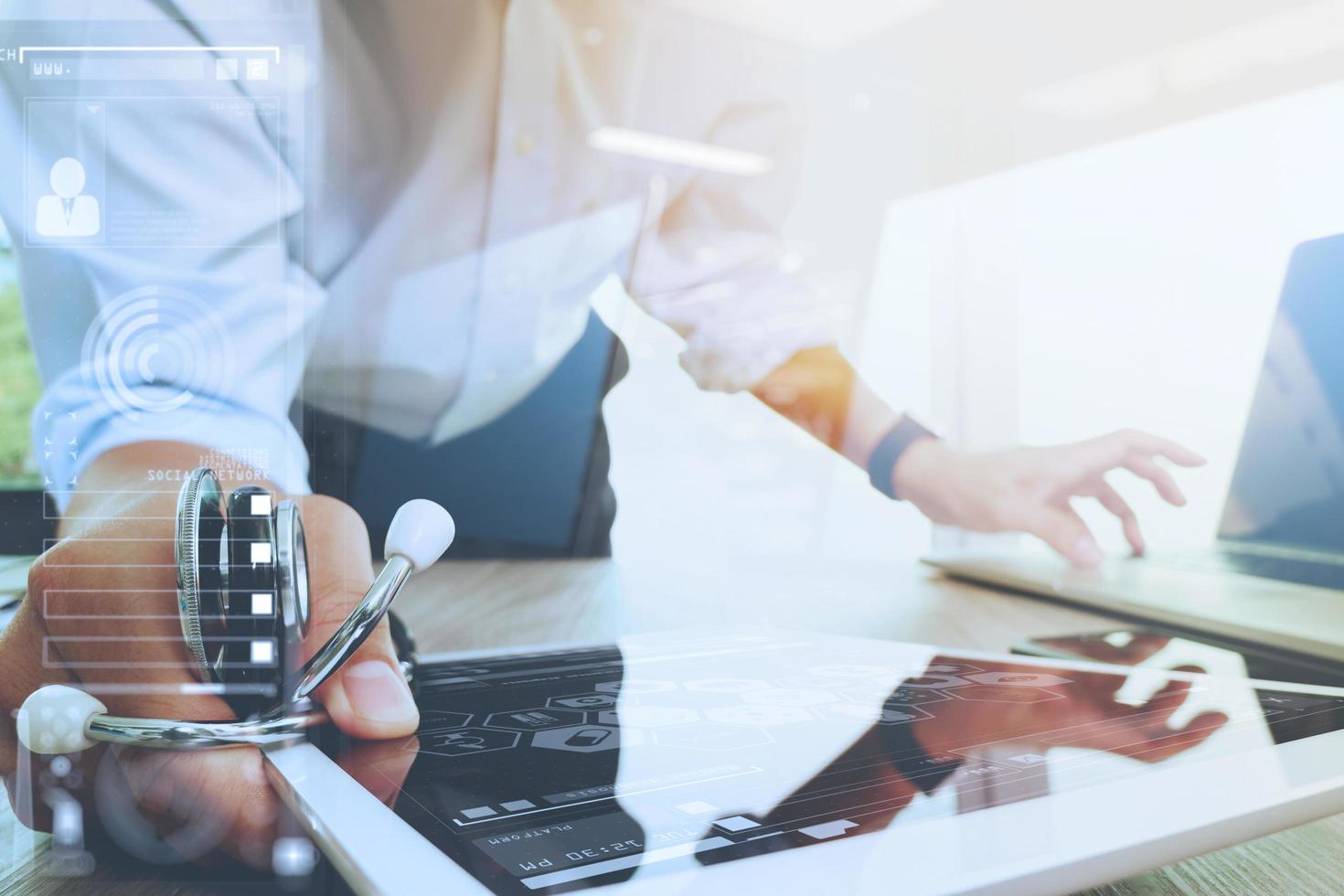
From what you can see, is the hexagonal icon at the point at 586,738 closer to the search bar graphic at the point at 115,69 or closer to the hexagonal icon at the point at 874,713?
the hexagonal icon at the point at 874,713

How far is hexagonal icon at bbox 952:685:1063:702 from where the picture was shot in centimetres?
34

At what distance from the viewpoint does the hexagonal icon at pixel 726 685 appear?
0.36 m

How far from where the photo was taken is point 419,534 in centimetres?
27

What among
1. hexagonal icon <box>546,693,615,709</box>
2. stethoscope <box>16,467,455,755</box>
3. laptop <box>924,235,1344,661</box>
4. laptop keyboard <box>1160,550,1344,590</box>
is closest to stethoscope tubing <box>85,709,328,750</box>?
stethoscope <box>16,467,455,755</box>

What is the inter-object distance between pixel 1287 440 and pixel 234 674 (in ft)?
2.73

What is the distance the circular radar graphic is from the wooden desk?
32 cm

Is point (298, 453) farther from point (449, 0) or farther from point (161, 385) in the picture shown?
point (449, 0)

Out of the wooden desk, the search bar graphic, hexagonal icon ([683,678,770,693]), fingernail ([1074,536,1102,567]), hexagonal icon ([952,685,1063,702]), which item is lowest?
the wooden desk

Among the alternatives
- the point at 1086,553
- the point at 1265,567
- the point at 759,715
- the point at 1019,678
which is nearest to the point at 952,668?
the point at 1019,678

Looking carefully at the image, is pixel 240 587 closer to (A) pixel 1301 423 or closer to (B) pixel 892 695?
(B) pixel 892 695

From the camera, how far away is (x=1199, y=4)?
1.05 meters

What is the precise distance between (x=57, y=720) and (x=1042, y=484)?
0.69m

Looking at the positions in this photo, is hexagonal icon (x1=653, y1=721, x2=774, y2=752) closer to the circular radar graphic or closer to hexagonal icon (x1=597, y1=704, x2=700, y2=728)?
hexagonal icon (x1=597, y1=704, x2=700, y2=728)

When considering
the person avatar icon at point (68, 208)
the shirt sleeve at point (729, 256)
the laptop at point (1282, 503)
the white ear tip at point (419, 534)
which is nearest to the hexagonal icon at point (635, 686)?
the white ear tip at point (419, 534)
